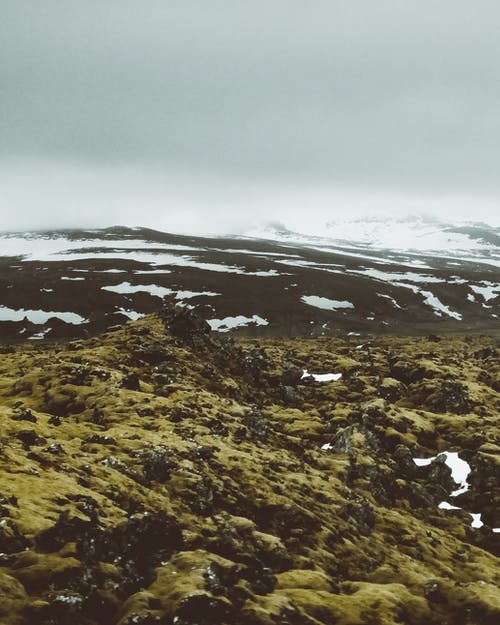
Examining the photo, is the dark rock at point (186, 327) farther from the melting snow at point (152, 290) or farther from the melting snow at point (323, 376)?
the melting snow at point (152, 290)

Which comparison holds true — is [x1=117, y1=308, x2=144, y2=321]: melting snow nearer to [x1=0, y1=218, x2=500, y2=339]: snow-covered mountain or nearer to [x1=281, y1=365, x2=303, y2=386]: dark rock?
[x1=0, y1=218, x2=500, y2=339]: snow-covered mountain

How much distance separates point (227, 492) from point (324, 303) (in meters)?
134

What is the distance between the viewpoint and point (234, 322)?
13088 cm

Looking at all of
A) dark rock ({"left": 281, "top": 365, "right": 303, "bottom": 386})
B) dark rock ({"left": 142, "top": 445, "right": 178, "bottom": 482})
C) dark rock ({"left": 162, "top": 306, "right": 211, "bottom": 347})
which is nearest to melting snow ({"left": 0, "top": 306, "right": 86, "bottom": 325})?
dark rock ({"left": 162, "top": 306, "right": 211, "bottom": 347})

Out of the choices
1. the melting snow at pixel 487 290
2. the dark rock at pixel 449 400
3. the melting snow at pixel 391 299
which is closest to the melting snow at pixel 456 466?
the dark rock at pixel 449 400

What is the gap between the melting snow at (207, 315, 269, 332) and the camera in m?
127

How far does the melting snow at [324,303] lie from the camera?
149500 mm

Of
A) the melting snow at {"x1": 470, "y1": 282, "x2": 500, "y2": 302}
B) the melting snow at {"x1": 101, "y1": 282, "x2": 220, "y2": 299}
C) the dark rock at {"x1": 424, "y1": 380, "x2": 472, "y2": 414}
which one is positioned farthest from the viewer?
the melting snow at {"x1": 470, "y1": 282, "x2": 500, "y2": 302}

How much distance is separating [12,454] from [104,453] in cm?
395

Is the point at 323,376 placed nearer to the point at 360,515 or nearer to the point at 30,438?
the point at 360,515

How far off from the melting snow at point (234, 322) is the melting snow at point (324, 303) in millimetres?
22149

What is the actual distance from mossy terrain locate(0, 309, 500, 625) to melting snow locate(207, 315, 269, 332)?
82.1m

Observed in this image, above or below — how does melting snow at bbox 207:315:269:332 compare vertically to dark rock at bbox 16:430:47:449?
below

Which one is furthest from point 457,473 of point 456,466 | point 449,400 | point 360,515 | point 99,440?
point 99,440
